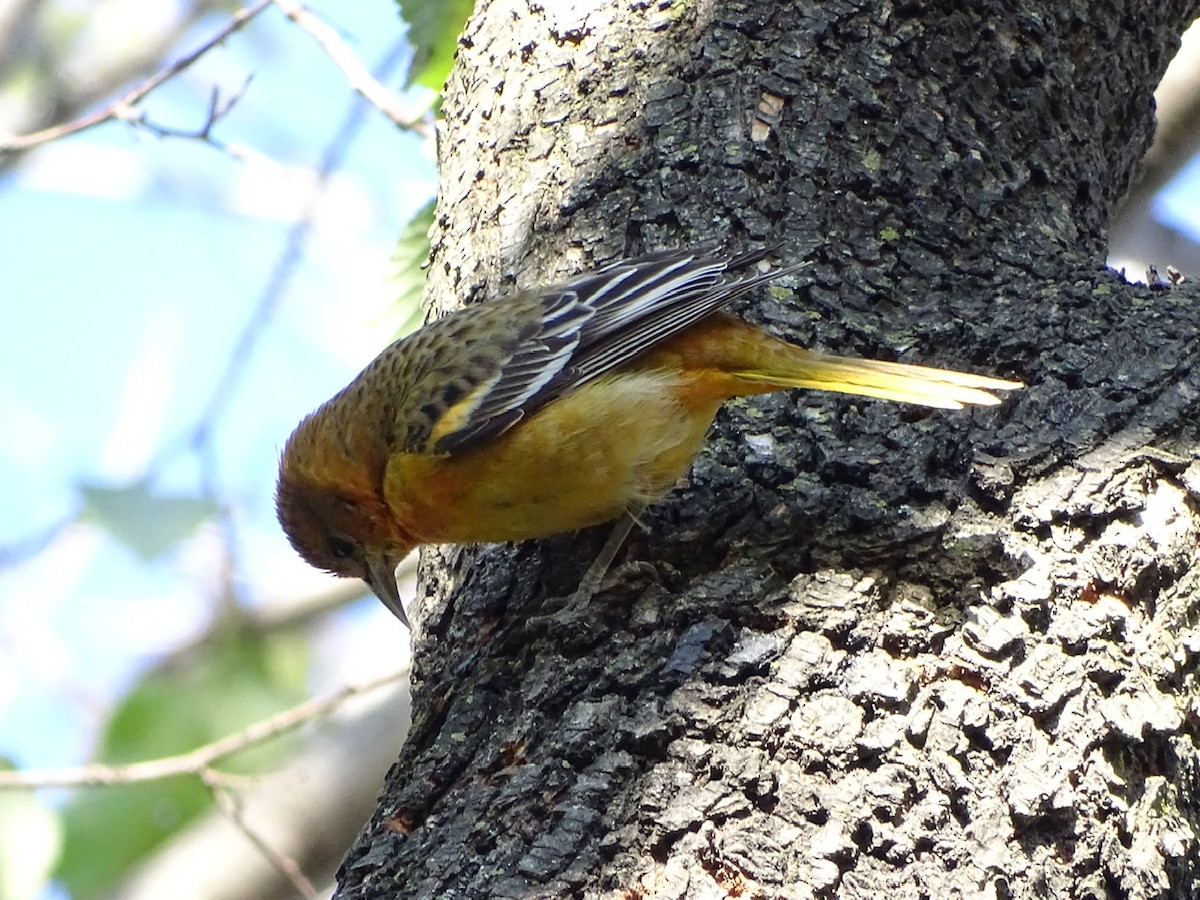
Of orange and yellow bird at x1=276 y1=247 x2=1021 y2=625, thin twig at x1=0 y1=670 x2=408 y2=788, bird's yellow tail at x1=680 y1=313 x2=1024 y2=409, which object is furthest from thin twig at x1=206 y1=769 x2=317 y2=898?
bird's yellow tail at x1=680 y1=313 x2=1024 y2=409

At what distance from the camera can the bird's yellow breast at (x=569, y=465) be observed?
357 centimetres

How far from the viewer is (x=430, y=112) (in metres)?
5.39

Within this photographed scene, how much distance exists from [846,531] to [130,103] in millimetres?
4017

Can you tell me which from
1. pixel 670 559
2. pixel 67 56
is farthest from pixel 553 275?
pixel 67 56

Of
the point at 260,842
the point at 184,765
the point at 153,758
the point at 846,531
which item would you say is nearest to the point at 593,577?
the point at 846,531

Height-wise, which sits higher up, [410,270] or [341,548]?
[410,270]

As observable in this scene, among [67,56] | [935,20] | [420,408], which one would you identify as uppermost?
[67,56]

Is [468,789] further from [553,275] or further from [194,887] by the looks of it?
[194,887]

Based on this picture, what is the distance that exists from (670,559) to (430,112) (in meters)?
2.87

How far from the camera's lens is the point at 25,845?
5188 millimetres

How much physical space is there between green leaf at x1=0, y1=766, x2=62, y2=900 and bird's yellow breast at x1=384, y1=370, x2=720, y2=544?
7.85 ft

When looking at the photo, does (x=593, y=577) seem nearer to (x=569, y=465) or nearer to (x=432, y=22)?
(x=569, y=465)

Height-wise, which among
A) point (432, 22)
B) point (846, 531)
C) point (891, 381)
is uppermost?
point (432, 22)

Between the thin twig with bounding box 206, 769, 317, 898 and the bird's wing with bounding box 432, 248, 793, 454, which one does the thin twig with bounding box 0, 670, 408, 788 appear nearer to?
the thin twig with bounding box 206, 769, 317, 898
